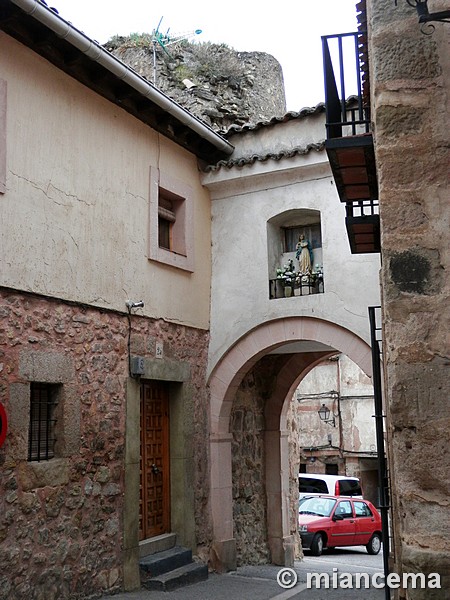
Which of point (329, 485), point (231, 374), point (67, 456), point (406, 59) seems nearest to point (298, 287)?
point (231, 374)

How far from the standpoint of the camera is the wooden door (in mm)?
8555

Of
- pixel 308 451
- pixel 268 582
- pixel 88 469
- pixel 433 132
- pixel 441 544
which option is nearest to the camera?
pixel 441 544

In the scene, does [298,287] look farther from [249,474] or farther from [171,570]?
[171,570]

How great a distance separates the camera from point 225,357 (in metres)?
9.50

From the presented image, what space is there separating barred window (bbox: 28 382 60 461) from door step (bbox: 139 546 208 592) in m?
2.00

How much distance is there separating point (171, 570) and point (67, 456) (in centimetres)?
228

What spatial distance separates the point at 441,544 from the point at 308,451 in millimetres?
21551

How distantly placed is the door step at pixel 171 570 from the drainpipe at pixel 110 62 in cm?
537

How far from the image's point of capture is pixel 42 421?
6.98m

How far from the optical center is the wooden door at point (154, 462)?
8555 mm

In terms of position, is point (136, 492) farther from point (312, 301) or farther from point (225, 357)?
point (312, 301)

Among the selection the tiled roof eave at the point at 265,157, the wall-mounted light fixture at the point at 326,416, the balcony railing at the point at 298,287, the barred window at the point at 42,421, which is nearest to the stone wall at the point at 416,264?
the barred window at the point at 42,421

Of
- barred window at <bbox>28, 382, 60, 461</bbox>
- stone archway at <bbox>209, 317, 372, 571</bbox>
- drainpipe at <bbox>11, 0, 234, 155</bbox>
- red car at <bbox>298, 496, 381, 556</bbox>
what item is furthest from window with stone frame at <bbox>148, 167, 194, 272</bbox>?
red car at <bbox>298, 496, 381, 556</bbox>

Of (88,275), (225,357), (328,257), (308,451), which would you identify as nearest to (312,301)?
(328,257)
